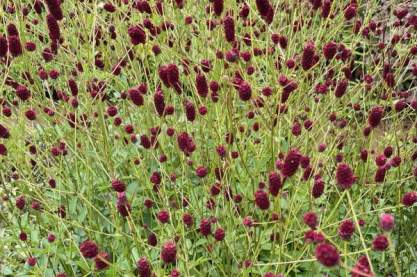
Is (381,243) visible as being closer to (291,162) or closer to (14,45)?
(291,162)

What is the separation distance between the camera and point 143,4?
1.85 meters

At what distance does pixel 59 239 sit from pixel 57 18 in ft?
2.03

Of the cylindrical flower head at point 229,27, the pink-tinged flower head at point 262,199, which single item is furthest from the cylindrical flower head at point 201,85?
the pink-tinged flower head at point 262,199

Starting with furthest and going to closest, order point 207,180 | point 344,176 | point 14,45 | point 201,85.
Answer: point 207,180, point 14,45, point 201,85, point 344,176

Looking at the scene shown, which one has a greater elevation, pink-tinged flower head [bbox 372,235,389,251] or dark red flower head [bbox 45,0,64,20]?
dark red flower head [bbox 45,0,64,20]

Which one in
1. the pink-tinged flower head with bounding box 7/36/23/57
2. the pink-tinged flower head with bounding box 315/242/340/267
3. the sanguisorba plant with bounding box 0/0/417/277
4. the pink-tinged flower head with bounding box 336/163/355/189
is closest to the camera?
the pink-tinged flower head with bounding box 315/242/340/267

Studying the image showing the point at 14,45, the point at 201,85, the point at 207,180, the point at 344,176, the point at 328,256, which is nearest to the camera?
the point at 328,256

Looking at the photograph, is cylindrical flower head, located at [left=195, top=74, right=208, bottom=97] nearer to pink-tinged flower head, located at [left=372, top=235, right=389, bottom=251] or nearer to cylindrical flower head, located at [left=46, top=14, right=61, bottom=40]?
cylindrical flower head, located at [left=46, top=14, right=61, bottom=40]

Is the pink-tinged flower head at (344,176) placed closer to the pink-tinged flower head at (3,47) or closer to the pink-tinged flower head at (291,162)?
the pink-tinged flower head at (291,162)

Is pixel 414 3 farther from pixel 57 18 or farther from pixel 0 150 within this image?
pixel 0 150

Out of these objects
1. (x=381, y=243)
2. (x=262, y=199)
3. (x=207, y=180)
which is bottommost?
(x=207, y=180)

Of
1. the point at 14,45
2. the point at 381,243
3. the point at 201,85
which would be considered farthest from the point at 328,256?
the point at 14,45

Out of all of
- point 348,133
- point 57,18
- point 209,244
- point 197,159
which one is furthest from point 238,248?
point 57,18

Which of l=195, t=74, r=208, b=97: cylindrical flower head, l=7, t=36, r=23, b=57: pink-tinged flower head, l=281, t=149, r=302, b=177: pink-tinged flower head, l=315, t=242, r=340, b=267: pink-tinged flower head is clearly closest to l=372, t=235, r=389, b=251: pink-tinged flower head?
l=315, t=242, r=340, b=267: pink-tinged flower head
